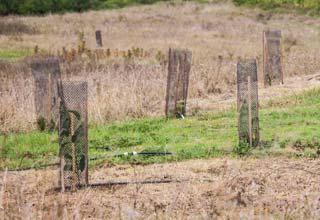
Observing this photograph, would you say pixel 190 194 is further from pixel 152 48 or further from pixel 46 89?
pixel 152 48

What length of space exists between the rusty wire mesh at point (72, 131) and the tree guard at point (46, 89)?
3.34 metres

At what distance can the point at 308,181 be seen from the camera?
6.36 m

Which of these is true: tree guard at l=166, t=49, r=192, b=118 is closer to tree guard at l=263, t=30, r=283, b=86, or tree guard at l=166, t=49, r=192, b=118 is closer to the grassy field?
the grassy field

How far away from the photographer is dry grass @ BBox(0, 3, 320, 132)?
422 inches

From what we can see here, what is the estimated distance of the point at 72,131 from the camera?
6.08 metres

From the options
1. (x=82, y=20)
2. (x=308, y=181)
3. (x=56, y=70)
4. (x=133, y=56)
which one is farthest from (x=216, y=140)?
(x=82, y=20)

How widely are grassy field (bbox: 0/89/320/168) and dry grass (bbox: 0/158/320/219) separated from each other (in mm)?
397

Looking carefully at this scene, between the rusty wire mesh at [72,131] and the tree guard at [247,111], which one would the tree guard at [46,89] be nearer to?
the tree guard at [247,111]

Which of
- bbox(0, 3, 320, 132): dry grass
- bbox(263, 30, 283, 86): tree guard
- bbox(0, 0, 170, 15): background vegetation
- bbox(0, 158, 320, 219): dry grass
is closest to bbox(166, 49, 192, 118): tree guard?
bbox(0, 3, 320, 132): dry grass

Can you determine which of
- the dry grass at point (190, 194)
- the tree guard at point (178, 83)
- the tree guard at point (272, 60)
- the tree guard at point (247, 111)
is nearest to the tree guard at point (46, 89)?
the tree guard at point (178, 83)

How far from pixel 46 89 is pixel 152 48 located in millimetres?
12489

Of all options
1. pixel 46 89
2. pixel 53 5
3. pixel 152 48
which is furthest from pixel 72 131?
pixel 53 5

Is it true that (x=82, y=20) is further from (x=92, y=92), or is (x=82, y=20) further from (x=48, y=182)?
(x=48, y=182)

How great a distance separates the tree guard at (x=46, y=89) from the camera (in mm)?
9438
